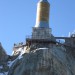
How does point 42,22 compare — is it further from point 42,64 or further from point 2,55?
point 42,64

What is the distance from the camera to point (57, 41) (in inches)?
4867

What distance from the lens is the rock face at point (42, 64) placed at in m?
111

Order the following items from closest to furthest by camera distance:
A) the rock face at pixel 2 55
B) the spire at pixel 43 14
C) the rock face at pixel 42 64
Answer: the rock face at pixel 42 64 < the rock face at pixel 2 55 < the spire at pixel 43 14

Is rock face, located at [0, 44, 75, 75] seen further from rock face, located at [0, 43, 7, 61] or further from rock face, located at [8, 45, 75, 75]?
rock face, located at [0, 43, 7, 61]

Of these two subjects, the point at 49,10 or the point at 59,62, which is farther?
the point at 49,10

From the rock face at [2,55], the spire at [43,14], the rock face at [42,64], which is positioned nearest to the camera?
the rock face at [42,64]

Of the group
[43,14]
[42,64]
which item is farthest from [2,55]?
[42,64]

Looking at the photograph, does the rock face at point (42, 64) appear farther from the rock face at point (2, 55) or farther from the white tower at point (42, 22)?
the rock face at point (2, 55)

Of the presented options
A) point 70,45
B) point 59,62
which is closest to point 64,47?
point 70,45

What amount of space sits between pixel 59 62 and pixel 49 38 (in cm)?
1040

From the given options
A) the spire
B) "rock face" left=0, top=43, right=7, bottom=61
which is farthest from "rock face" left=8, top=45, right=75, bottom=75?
the spire

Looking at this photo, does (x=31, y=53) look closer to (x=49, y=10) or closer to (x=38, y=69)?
(x=38, y=69)

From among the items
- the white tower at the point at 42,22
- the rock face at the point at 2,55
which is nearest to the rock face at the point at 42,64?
the rock face at the point at 2,55

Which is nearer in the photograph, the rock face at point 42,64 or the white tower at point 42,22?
the rock face at point 42,64
